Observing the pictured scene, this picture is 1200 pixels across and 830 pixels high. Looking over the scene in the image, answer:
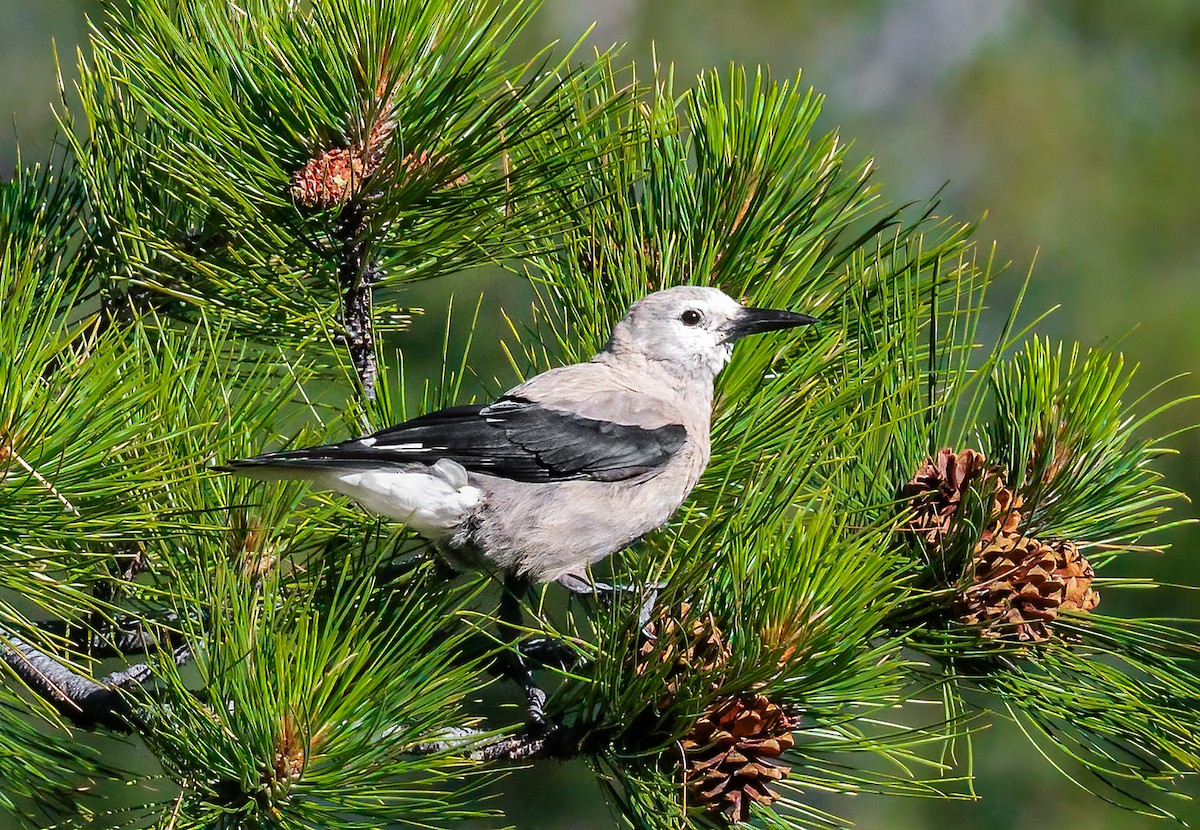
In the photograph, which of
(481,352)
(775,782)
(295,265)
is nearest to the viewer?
(775,782)

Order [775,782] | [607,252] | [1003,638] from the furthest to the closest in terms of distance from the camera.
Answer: [607,252] < [1003,638] < [775,782]

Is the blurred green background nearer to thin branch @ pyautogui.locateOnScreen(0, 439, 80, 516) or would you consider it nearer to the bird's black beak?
the bird's black beak

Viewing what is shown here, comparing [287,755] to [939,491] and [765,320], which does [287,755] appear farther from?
[765,320]

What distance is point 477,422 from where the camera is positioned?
199 cm

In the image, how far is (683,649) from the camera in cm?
133

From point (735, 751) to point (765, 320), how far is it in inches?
31.2

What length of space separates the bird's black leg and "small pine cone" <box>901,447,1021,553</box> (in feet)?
1.66

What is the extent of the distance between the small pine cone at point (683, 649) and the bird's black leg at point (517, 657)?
15 centimetres

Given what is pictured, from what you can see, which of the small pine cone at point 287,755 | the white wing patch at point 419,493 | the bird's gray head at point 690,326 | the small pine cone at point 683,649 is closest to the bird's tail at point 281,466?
the white wing patch at point 419,493

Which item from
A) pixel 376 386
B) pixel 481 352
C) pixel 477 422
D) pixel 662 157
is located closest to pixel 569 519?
pixel 477 422

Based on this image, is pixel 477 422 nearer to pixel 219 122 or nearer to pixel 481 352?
pixel 219 122

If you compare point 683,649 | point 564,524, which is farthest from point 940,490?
point 564,524

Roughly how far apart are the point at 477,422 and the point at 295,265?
42cm

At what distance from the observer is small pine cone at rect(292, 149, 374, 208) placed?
1635 millimetres
